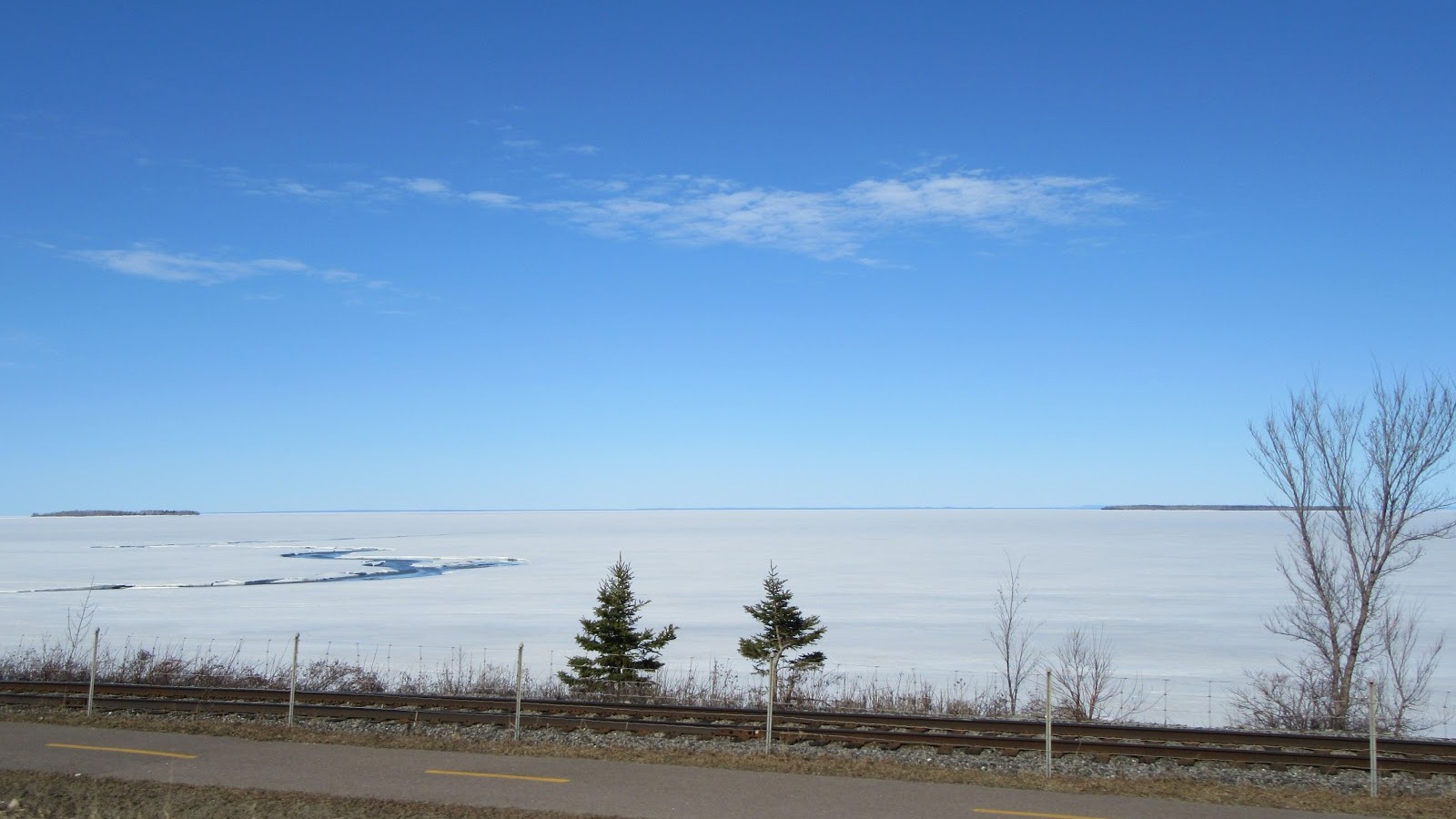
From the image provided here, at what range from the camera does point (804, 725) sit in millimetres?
16828

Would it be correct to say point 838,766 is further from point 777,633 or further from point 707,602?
point 707,602

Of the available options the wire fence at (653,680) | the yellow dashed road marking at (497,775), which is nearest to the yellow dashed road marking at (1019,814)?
the yellow dashed road marking at (497,775)

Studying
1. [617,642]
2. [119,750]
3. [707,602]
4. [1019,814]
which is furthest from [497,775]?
[707,602]

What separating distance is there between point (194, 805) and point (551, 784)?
13.0ft

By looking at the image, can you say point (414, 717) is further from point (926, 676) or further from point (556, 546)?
point (556, 546)

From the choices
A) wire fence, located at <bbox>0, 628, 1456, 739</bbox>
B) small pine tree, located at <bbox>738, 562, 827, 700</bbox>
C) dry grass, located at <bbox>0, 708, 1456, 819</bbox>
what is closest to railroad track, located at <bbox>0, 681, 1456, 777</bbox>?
wire fence, located at <bbox>0, 628, 1456, 739</bbox>

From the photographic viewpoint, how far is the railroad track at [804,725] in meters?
14.8

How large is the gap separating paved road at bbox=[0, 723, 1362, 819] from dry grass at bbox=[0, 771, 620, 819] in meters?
0.37

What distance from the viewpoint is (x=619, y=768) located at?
13477mm

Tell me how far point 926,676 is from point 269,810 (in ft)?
71.7

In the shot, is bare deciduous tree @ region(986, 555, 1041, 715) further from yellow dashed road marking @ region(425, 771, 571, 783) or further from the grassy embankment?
yellow dashed road marking @ region(425, 771, 571, 783)

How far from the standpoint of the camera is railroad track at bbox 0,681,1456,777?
14750 millimetres

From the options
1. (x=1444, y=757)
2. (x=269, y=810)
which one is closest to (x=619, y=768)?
(x=269, y=810)

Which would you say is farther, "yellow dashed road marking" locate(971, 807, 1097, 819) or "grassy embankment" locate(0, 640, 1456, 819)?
"grassy embankment" locate(0, 640, 1456, 819)
